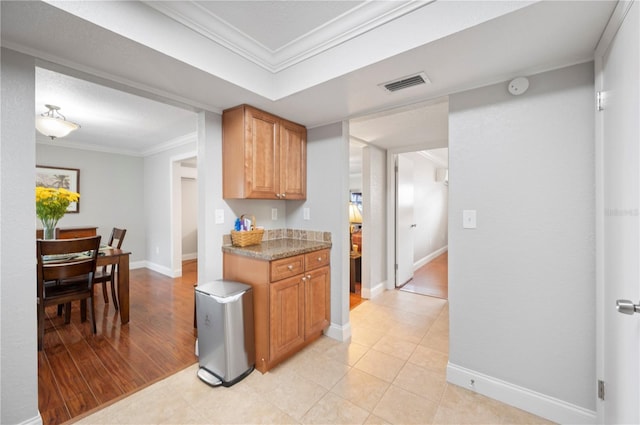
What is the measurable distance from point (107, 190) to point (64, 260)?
3001 millimetres

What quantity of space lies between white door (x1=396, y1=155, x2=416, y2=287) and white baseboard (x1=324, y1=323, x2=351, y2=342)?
1.86 m

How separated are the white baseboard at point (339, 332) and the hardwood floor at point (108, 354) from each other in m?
1.23

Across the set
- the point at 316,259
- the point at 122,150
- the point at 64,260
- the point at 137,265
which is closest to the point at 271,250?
the point at 316,259

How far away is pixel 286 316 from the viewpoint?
6.98 ft

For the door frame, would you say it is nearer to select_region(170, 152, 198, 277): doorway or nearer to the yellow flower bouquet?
the yellow flower bouquet

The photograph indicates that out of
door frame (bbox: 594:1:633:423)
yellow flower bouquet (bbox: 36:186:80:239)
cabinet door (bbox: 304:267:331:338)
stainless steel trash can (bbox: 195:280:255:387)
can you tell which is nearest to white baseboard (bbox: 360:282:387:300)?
cabinet door (bbox: 304:267:331:338)

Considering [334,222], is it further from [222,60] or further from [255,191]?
[222,60]

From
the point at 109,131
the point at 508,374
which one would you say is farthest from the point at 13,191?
the point at 109,131

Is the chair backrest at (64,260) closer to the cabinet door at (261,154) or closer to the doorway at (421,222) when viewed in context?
the cabinet door at (261,154)

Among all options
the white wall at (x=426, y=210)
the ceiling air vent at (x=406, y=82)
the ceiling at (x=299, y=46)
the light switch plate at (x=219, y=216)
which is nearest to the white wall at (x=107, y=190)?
the ceiling at (x=299, y=46)

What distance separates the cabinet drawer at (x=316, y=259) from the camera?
7.69ft

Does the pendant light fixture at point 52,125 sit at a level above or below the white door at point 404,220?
above

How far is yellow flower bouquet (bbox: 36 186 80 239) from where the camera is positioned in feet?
8.15

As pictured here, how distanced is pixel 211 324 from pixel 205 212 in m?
0.90
